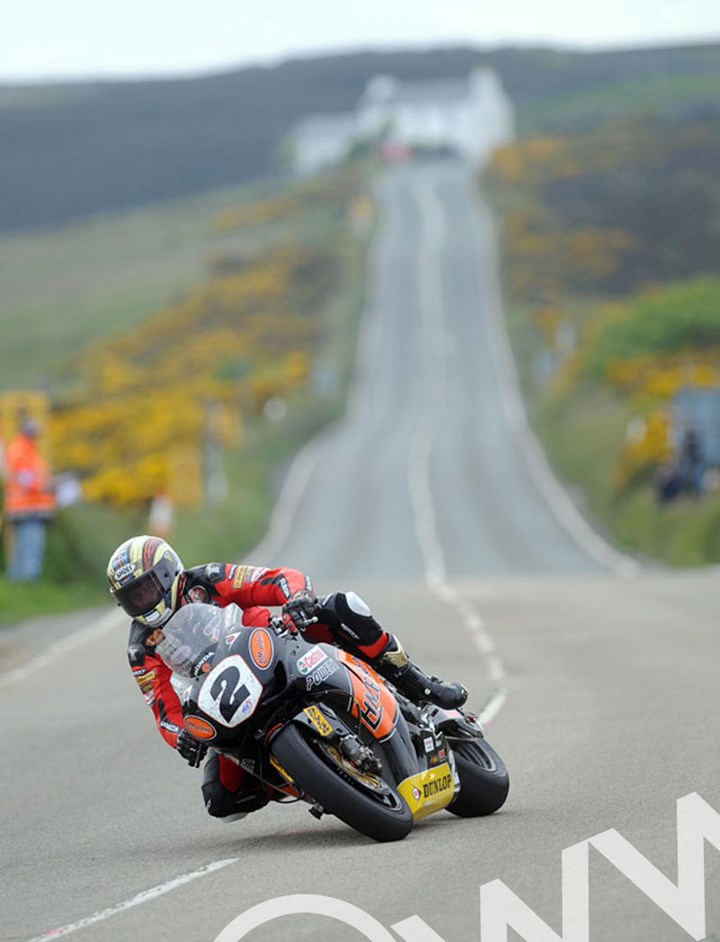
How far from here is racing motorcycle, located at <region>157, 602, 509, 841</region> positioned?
27.1 ft

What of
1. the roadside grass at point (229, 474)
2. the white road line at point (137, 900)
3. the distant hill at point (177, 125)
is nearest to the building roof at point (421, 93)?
the distant hill at point (177, 125)

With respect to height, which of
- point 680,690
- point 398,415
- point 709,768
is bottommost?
point 398,415

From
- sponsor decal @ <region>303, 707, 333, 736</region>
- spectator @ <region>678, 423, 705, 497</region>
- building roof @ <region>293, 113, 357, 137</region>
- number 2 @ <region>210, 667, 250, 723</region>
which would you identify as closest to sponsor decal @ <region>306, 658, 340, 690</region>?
sponsor decal @ <region>303, 707, 333, 736</region>

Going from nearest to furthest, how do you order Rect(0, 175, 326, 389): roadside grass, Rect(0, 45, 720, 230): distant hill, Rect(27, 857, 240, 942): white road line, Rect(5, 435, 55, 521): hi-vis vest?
Rect(27, 857, 240, 942): white road line, Rect(5, 435, 55, 521): hi-vis vest, Rect(0, 175, 326, 389): roadside grass, Rect(0, 45, 720, 230): distant hill

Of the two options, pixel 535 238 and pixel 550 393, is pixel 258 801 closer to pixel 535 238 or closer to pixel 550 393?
pixel 550 393

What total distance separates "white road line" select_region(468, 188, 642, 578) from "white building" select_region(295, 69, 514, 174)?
Answer: 5882 centimetres

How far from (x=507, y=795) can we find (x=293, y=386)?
6145 cm

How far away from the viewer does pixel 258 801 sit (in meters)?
9.03

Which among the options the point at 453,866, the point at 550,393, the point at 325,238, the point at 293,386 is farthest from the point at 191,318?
the point at 453,866

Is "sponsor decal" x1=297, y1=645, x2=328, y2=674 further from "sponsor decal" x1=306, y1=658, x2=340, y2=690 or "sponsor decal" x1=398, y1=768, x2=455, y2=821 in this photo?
"sponsor decal" x1=398, y1=768, x2=455, y2=821

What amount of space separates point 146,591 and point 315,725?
107 centimetres

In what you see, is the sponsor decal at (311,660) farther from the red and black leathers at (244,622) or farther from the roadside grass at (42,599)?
the roadside grass at (42,599)

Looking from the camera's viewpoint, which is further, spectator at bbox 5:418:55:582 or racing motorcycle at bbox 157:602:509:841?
spectator at bbox 5:418:55:582

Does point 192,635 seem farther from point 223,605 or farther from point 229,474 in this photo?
point 229,474
